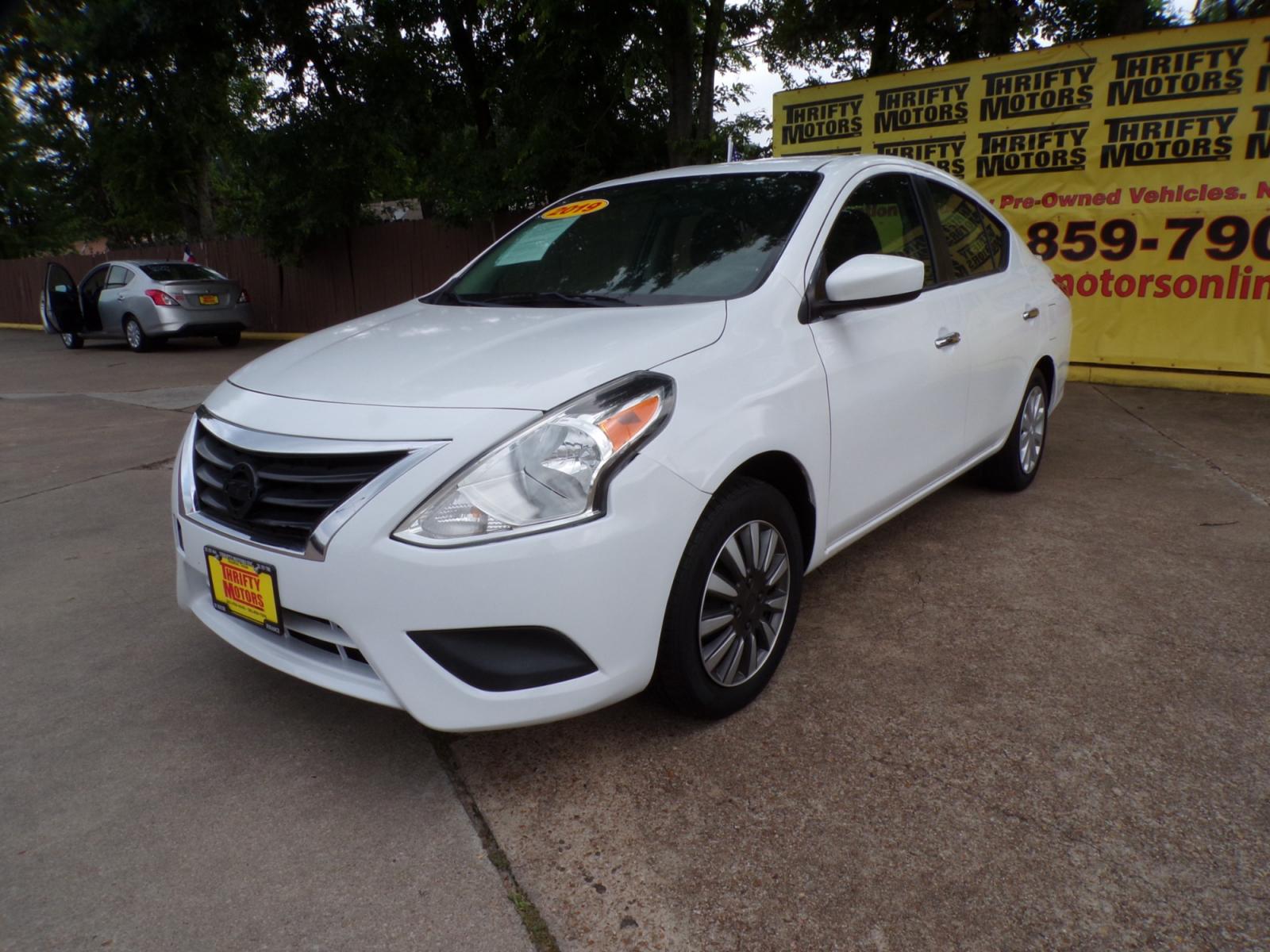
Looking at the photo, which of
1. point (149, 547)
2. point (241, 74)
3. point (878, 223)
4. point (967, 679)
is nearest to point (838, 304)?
point (878, 223)

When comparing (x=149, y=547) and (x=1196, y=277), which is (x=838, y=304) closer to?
(x=149, y=547)

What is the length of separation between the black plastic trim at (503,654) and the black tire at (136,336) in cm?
1373

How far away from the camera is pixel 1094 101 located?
24.3 feet

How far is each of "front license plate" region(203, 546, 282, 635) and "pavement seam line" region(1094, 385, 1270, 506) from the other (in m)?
4.53

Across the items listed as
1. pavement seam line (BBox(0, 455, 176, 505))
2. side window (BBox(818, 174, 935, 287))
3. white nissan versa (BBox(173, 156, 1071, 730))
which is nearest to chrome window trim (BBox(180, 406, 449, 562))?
white nissan versa (BBox(173, 156, 1071, 730))

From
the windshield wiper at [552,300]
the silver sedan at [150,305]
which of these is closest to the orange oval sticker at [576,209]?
the windshield wiper at [552,300]

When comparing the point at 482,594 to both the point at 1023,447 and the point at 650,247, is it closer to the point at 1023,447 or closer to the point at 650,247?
the point at 650,247

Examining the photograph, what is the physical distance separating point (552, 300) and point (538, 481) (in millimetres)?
1097

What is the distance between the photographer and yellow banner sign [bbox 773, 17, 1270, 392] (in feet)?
22.6

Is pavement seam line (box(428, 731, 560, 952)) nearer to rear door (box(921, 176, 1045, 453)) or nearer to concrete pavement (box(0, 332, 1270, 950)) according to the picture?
concrete pavement (box(0, 332, 1270, 950))

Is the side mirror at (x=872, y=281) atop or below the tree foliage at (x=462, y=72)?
below

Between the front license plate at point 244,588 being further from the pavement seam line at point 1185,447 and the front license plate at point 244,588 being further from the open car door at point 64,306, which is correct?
the open car door at point 64,306

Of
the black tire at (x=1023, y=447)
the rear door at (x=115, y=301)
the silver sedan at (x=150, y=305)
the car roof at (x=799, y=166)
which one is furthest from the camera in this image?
the rear door at (x=115, y=301)

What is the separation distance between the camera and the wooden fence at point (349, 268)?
43.9ft
